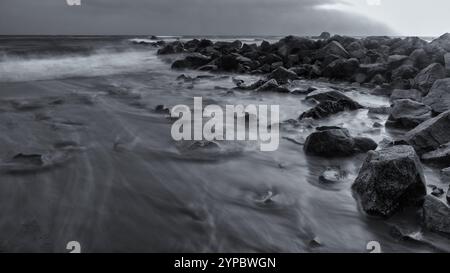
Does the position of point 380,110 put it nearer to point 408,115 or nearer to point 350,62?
point 408,115

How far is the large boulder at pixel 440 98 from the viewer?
23.4ft

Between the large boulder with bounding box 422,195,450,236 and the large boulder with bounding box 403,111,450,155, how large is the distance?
1.95 meters

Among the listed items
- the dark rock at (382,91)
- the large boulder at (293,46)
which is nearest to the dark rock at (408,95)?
the dark rock at (382,91)

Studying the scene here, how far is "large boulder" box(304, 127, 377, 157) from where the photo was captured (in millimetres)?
5230

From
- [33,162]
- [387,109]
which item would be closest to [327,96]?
[387,109]

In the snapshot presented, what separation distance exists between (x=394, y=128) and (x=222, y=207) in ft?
14.0

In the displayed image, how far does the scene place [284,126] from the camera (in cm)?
712

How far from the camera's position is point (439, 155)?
15.9 feet

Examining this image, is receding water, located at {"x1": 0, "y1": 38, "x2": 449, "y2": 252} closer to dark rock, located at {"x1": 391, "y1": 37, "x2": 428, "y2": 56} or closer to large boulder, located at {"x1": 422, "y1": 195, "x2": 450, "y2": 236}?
large boulder, located at {"x1": 422, "y1": 195, "x2": 450, "y2": 236}

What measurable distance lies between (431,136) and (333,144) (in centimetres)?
142

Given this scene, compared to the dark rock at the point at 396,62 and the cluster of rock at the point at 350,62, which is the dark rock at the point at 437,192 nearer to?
the cluster of rock at the point at 350,62

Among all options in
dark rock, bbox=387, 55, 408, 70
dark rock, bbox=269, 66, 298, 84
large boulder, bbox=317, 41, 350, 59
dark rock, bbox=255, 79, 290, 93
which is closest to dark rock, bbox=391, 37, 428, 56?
large boulder, bbox=317, 41, 350, 59
